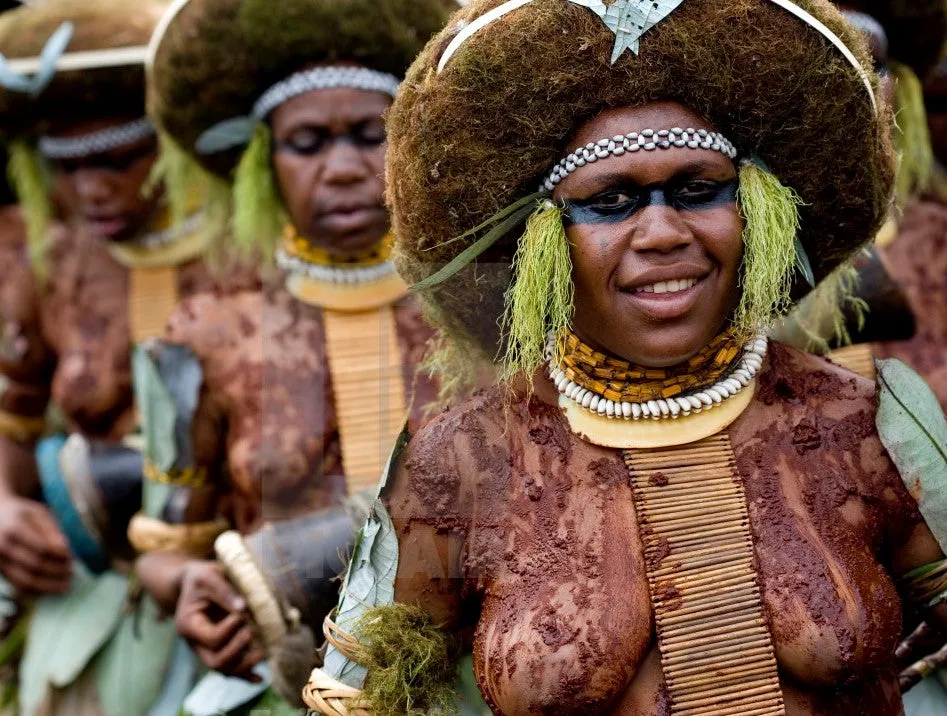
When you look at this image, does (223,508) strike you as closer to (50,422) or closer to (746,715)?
(50,422)

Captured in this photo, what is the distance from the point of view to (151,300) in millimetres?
5293

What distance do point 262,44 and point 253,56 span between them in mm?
59

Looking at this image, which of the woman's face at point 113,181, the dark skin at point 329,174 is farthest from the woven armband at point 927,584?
the woman's face at point 113,181

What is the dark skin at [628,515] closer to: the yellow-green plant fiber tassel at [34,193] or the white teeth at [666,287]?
the white teeth at [666,287]

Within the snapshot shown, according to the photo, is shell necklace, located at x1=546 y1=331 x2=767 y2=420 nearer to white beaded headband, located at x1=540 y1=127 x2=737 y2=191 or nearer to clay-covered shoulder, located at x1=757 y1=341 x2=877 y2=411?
clay-covered shoulder, located at x1=757 y1=341 x2=877 y2=411

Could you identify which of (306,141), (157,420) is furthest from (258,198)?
(157,420)

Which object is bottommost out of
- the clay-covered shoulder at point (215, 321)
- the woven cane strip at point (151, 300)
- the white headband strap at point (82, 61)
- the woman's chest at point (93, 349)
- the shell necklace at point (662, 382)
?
the woman's chest at point (93, 349)

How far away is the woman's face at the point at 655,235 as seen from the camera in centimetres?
249

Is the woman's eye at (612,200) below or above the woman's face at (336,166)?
above

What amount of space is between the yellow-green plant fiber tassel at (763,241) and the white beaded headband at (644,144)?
83mm

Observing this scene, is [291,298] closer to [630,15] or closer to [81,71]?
[81,71]

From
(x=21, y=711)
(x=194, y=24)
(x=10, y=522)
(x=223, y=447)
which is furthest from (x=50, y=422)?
(x=194, y=24)

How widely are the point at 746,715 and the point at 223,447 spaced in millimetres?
2157

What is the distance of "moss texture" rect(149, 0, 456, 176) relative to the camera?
→ 13.2 feet
